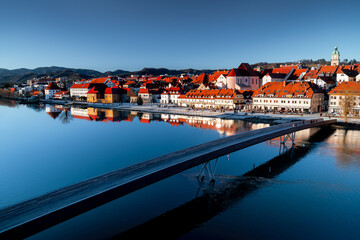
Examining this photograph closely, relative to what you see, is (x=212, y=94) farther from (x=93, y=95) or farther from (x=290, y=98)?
(x=93, y=95)

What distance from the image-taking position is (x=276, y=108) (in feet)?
178

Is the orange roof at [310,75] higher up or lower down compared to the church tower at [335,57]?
lower down

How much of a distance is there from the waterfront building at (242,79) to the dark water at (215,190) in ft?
156

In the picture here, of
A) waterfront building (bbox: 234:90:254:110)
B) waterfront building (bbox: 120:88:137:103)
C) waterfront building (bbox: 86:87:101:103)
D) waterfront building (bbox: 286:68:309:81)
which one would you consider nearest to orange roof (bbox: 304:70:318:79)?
waterfront building (bbox: 286:68:309:81)

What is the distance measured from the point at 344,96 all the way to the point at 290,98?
9396mm

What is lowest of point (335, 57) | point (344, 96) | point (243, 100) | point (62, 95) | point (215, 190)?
point (215, 190)

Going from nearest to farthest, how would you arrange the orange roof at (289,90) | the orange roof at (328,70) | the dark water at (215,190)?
the dark water at (215,190)
the orange roof at (289,90)
the orange roof at (328,70)

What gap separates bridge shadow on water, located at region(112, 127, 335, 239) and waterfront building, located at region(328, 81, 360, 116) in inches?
1242

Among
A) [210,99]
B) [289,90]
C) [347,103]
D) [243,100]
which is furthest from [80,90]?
[347,103]

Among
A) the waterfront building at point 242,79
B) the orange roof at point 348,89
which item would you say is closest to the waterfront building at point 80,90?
the waterfront building at point 242,79

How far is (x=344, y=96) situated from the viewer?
47031mm

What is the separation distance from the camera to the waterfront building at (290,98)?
166 feet

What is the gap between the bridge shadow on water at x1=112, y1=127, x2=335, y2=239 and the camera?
12.3 meters

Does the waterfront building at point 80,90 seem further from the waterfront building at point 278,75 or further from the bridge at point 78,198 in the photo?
the bridge at point 78,198
